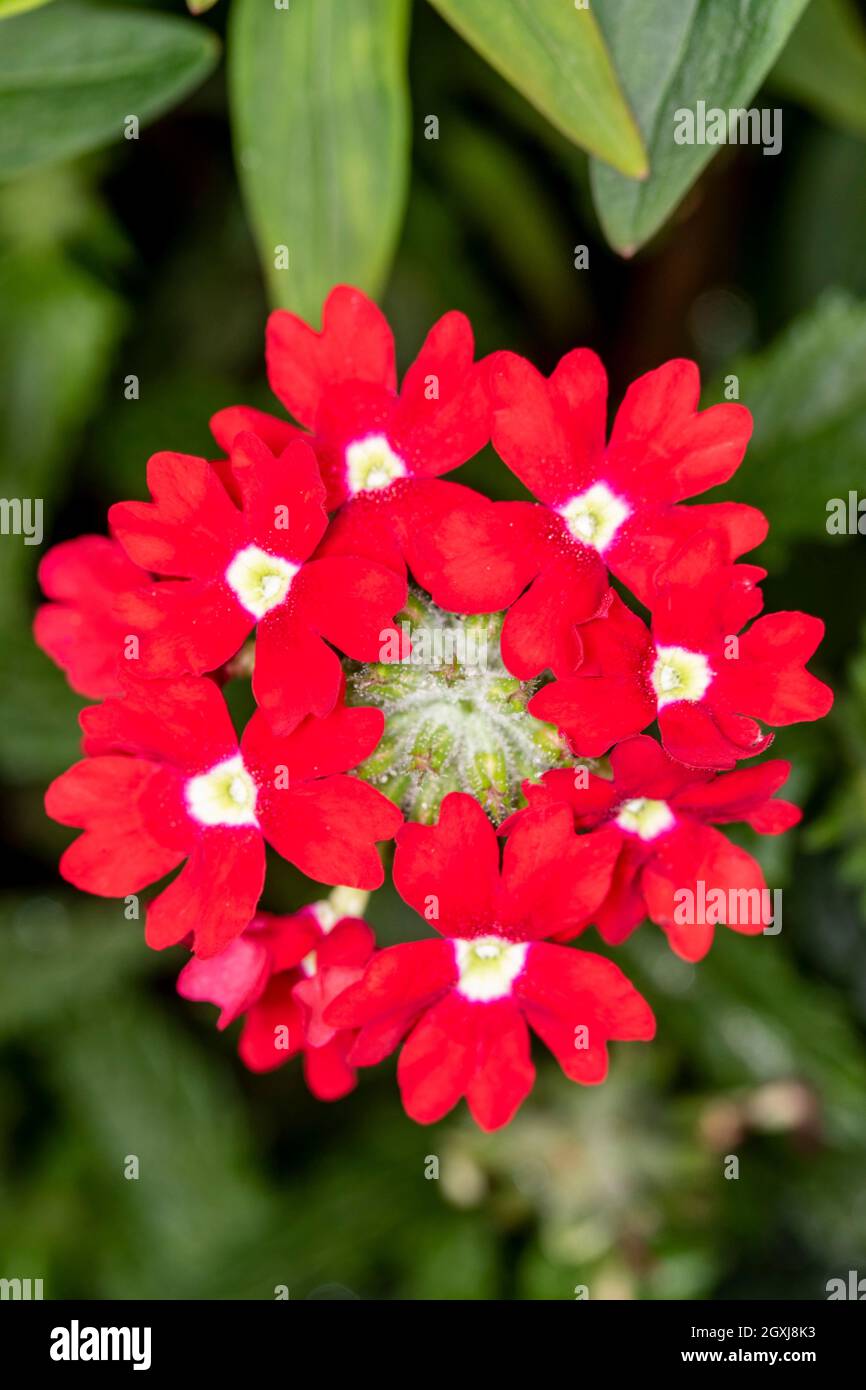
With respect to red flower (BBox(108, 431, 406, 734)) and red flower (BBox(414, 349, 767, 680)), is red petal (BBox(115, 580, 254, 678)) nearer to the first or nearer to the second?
red flower (BBox(108, 431, 406, 734))

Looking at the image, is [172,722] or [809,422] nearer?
[172,722]

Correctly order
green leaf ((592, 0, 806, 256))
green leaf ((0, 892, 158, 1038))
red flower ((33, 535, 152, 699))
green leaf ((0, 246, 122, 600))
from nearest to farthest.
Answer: green leaf ((592, 0, 806, 256))
red flower ((33, 535, 152, 699))
green leaf ((0, 246, 122, 600))
green leaf ((0, 892, 158, 1038))

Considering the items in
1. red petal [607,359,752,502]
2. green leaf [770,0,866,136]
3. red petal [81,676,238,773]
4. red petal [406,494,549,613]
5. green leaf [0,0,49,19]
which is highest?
green leaf [770,0,866,136]


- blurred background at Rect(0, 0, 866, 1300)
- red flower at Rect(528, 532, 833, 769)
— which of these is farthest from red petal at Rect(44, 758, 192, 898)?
blurred background at Rect(0, 0, 866, 1300)

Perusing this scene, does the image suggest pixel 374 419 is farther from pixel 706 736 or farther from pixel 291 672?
pixel 706 736

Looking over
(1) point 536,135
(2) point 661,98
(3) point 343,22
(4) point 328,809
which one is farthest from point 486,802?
(1) point 536,135

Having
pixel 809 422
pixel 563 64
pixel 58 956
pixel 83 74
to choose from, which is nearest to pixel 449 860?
pixel 563 64
